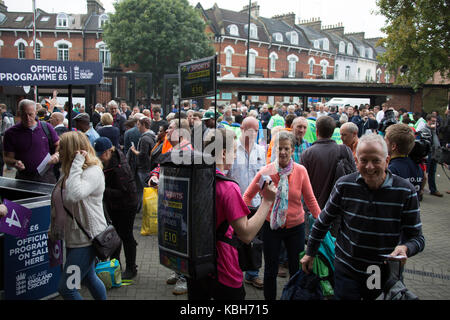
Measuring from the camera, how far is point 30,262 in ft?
12.7

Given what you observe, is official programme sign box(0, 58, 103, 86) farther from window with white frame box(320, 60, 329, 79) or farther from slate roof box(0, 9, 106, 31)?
window with white frame box(320, 60, 329, 79)

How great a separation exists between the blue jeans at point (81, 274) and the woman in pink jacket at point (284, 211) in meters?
1.48

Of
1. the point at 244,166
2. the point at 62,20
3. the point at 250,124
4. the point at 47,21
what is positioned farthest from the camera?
the point at 47,21

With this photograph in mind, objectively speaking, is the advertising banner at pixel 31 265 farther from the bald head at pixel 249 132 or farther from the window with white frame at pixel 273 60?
the window with white frame at pixel 273 60

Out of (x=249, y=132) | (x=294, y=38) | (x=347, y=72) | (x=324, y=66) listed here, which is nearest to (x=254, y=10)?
(x=294, y=38)

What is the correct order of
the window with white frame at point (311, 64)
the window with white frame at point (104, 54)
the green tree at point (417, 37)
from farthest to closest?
the window with white frame at point (311, 64), the window with white frame at point (104, 54), the green tree at point (417, 37)

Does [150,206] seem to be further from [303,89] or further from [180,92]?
[303,89]

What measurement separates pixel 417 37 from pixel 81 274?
20.5 metres

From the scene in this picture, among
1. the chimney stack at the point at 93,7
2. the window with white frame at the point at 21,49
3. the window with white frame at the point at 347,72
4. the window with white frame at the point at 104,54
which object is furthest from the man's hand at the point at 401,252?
the window with white frame at the point at 347,72

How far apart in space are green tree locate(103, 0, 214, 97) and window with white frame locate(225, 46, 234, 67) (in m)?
7.22

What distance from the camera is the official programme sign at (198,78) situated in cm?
247

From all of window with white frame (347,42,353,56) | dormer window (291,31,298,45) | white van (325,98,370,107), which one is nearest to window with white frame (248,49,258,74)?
dormer window (291,31,298,45)

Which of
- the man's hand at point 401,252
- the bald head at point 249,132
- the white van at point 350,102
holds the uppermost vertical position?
the white van at point 350,102

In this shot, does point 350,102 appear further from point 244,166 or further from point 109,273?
point 109,273
